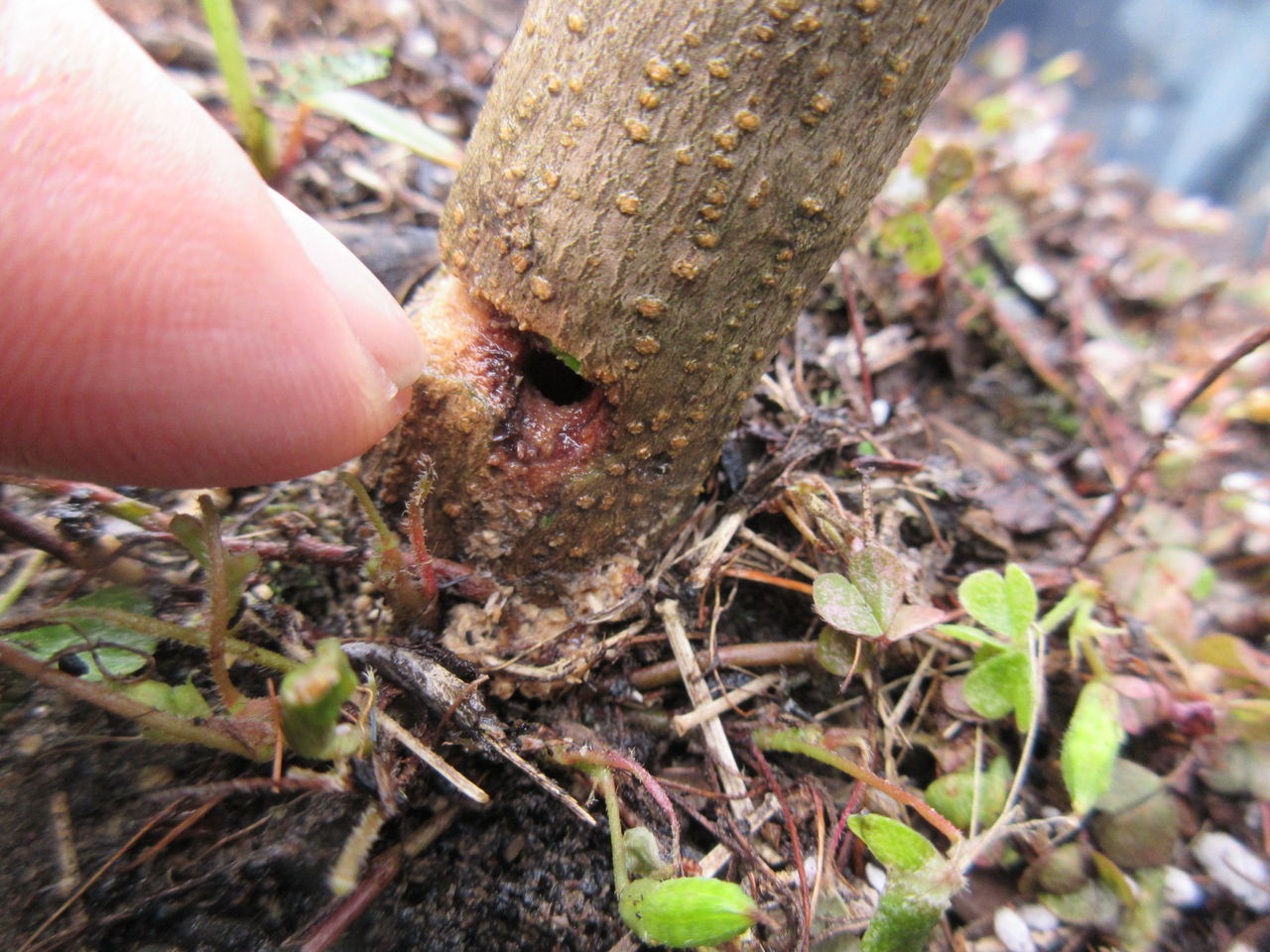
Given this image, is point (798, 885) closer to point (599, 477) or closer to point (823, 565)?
point (823, 565)

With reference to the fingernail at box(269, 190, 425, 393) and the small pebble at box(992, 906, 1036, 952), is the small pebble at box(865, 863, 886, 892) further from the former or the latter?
the fingernail at box(269, 190, 425, 393)

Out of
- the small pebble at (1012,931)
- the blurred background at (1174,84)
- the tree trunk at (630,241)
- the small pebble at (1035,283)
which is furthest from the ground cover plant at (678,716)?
the blurred background at (1174,84)

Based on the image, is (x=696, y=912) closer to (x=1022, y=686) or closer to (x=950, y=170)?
(x=1022, y=686)

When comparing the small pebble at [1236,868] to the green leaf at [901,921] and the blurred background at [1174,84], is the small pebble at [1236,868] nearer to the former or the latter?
the green leaf at [901,921]

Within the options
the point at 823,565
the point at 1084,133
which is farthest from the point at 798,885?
the point at 1084,133

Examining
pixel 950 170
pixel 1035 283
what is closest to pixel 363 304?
pixel 950 170

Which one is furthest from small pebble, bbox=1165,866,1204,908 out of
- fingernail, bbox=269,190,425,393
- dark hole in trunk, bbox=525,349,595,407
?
fingernail, bbox=269,190,425,393
